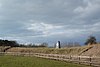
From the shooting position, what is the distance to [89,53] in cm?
4269

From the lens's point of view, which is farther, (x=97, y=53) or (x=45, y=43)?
(x=45, y=43)

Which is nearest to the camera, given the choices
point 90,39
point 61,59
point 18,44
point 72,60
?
point 72,60

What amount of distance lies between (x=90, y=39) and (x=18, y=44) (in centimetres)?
3214

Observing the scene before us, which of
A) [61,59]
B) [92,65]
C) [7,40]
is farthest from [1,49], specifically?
[92,65]

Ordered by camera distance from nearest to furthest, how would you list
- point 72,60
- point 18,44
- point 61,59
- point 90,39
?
1. point 72,60
2. point 61,59
3. point 90,39
4. point 18,44

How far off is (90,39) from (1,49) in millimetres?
26135

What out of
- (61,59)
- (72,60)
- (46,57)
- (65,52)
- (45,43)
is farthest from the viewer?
(45,43)

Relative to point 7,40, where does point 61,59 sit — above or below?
below

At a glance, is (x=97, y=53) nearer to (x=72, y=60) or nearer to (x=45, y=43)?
(x=72, y=60)

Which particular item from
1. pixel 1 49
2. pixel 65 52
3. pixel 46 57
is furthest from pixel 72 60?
pixel 1 49

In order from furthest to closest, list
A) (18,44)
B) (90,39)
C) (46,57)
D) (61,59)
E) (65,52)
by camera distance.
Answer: (18,44), (90,39), (65,52), (46,57), (61,59)

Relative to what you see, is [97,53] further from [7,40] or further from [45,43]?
[7,40]

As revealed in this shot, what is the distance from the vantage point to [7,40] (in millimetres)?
98438

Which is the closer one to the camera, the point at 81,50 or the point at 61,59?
the point at 61,59
